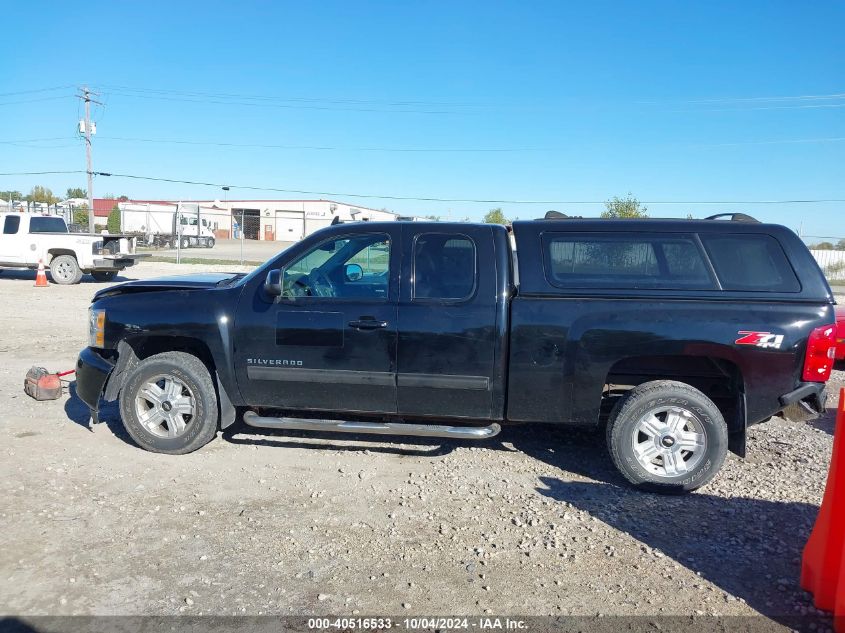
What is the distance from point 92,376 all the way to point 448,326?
2.94 metres

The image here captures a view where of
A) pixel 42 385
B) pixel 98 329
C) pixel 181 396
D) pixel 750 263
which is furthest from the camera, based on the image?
pixel 42 385

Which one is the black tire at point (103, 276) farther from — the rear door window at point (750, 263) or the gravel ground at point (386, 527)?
the rear door window at point (750, 263)

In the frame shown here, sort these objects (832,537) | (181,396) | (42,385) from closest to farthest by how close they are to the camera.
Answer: (832,537)
(181,396)
(42,385)

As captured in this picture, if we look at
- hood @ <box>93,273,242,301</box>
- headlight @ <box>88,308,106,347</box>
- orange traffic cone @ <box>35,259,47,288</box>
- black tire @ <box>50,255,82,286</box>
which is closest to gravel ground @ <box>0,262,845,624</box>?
headlight @ <box>88,308,106,347</box>

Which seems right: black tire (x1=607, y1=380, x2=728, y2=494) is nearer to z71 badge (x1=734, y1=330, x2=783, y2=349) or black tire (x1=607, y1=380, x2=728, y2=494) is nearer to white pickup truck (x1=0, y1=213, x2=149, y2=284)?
z71 badge (x1=734, y1=330, x2=783, y2=349)

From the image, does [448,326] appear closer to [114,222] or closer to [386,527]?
[386,527]

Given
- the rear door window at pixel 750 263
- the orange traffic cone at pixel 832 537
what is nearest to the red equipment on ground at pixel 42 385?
the rear door window at pixel 750 263

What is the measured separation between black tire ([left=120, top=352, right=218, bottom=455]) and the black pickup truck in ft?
0.05

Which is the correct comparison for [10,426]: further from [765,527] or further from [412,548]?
[765,527]

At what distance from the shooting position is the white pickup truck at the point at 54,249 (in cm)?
1669

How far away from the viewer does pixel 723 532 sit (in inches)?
154

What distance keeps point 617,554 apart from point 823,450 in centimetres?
292

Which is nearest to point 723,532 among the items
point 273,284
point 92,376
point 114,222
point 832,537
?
point 832,537

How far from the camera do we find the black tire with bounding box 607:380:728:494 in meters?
4.41
